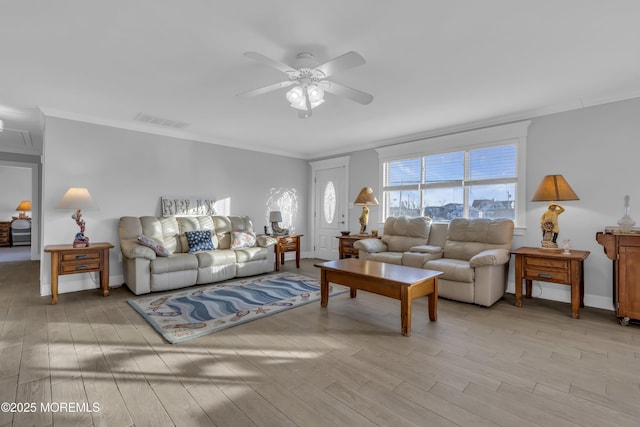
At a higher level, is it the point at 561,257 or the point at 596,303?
the point at 561,257

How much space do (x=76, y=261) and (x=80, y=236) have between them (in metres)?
0.35

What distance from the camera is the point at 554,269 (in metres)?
3.45

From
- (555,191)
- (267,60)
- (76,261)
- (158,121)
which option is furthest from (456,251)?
(76,261)

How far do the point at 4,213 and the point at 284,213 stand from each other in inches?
356

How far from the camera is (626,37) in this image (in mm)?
2348

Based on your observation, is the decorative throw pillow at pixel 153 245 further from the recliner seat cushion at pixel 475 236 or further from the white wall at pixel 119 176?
the recliner seat cushion at pixel 475 236

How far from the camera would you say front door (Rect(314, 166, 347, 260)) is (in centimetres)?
660

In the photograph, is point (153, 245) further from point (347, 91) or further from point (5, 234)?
point (5, 234)

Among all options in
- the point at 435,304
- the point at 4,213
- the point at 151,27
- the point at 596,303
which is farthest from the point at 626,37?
the point at 4,213

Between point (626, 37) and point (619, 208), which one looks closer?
point (626, 37)

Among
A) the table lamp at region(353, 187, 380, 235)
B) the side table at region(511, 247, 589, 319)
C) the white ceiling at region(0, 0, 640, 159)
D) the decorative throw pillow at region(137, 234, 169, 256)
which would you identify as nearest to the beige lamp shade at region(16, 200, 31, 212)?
the white ceiling at region(0, 0, 640, 159)

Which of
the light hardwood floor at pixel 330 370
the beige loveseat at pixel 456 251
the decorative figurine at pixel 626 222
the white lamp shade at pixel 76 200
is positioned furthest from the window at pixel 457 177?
the white lamp shade at pixel 76 200

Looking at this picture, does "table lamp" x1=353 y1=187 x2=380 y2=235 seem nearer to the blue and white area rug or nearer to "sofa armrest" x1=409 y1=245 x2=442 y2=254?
"sofa armrest" x1=409 y1=245 x2=442 y2=254

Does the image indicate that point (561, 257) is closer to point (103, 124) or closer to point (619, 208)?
point (619, 208)
